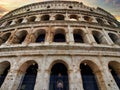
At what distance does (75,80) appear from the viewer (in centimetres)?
770

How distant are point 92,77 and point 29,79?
485 centimetres

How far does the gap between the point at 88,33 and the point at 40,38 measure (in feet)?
16.5

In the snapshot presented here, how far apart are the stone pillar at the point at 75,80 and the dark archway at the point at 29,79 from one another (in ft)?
9.53

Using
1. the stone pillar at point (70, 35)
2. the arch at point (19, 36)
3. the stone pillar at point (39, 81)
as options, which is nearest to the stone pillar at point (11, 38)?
the arch at point (19, 36)

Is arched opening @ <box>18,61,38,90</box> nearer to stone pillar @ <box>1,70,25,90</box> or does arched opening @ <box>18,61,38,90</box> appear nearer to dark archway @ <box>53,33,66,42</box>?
stone pillar @ <box>1,70,25,90</box>

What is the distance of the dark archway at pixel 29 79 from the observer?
851 centimetres

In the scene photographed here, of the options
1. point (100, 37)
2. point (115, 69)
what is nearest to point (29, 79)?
point (115, 69)

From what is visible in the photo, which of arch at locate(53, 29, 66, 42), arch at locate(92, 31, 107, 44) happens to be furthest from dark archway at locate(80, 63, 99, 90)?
arch at locate(53, 29, 66, 42)

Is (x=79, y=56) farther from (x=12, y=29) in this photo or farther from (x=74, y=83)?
(x=12, y=29)

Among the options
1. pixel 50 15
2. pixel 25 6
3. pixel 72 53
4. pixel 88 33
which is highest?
pixel 25 6

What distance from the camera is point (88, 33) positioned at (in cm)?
1134

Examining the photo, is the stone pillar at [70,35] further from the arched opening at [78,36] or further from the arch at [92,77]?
the arch at [92,77]

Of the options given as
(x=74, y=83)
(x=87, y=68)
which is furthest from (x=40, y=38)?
(x=74, y=83)

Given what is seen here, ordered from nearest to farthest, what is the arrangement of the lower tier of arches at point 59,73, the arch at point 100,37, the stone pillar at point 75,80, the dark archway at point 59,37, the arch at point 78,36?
the stone pillar at point 75,80 < the lower tier of arches at point 59,73 < the arch at point 100,37 < the arch at point 78,36 < the dark archway at point 59,37
